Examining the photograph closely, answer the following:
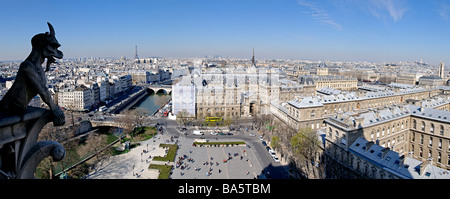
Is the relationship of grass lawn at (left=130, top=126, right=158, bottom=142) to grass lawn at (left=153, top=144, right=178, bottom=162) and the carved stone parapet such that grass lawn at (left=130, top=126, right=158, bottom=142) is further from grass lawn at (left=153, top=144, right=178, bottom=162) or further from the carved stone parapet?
the carved stone parapet

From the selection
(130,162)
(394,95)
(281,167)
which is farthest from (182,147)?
(394,95)

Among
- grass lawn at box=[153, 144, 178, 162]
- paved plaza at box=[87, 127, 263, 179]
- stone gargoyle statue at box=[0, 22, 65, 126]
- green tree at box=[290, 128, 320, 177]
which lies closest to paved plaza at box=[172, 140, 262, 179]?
paved plaza at box=[87, 127, 263, 179]

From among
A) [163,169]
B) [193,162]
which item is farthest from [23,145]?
[193,162]

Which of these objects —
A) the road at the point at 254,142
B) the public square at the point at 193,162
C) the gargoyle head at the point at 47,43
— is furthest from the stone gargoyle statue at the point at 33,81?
the road at the point at 254,142

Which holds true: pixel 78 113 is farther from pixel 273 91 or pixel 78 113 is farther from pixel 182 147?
pixel 273 91

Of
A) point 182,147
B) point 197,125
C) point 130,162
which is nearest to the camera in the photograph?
point 130,162

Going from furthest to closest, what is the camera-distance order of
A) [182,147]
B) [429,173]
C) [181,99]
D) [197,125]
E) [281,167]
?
[181,99] < [197,125] < [182,147] < [281,167] < [429,173]
